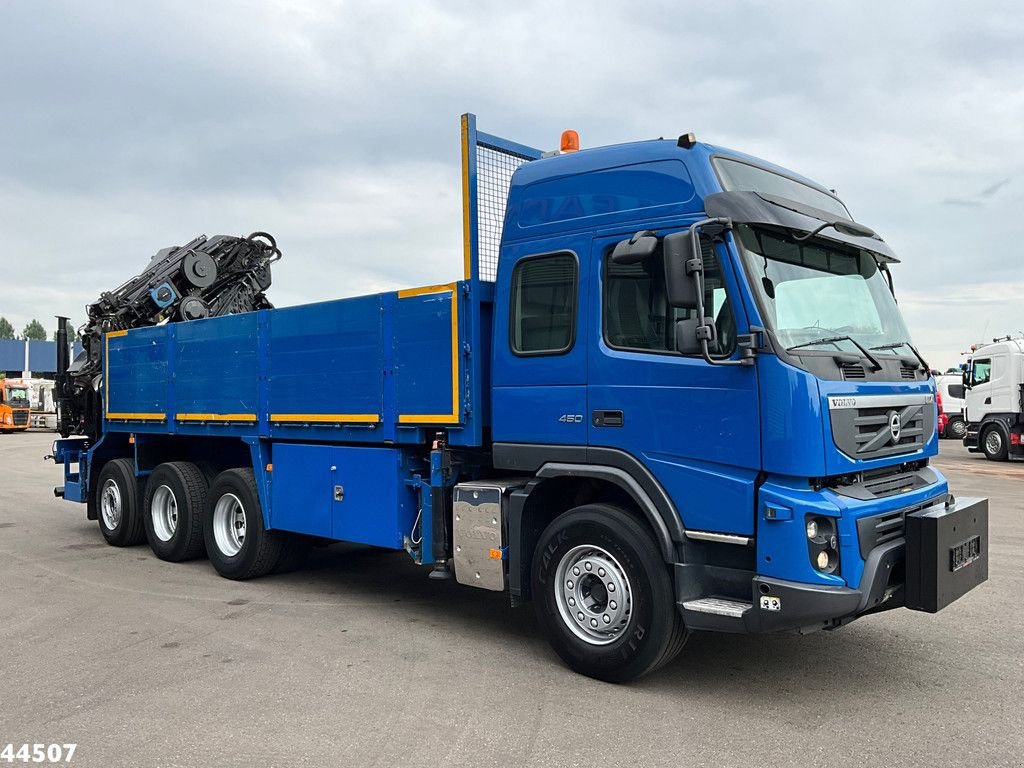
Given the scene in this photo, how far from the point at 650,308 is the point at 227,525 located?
522cm

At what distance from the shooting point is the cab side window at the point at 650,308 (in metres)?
4.69

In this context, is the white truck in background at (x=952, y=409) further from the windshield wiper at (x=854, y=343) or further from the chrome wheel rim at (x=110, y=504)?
the windshield wiper at (x=854, y=343)

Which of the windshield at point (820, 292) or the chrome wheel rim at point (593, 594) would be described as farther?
the chrome wheel rim at point (593, 594)

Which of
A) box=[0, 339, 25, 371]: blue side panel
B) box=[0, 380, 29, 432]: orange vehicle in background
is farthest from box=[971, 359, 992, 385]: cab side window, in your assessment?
box=[0, 339, 25, 371]: blue side panel

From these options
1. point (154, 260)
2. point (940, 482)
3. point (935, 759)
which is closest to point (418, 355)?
point (940, 482)

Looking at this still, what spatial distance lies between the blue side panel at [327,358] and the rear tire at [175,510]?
1776 millimetres

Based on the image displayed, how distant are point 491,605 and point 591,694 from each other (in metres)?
2.28

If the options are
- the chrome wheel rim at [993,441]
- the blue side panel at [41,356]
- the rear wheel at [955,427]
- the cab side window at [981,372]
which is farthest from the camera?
the blue side panel at [41,356]

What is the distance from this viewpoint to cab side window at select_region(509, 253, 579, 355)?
5.41m

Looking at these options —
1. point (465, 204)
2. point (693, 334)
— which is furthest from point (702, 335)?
point (465, 204)

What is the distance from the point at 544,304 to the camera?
554 centimetres

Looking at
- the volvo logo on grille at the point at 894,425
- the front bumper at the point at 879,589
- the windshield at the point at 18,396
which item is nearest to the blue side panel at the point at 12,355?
the windshield at the point at 18,396

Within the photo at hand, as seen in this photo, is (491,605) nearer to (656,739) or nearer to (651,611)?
(651,611)

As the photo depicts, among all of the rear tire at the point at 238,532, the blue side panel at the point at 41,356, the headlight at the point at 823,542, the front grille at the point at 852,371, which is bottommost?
the rear tire at the point at 238,532
